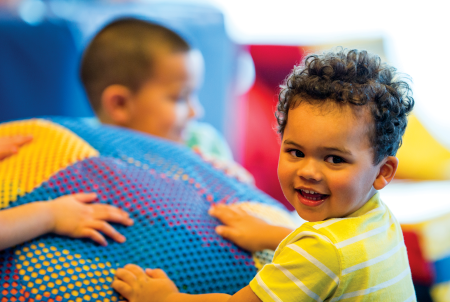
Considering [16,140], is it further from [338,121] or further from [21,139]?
[338,121]

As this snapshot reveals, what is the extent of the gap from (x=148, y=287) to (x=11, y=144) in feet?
1.27

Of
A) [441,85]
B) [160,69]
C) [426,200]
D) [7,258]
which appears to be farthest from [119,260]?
[441,85]

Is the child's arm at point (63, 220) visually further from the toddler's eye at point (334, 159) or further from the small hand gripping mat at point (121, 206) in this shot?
the toddler's eye at point (334, 159)

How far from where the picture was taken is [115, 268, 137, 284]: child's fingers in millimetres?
611

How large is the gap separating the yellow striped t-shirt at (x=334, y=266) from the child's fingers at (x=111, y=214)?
264 millimetres

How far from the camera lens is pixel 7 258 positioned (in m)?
0.63

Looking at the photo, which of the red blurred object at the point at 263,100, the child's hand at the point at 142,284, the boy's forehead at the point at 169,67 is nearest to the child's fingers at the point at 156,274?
the child's hand at the point at 142,284

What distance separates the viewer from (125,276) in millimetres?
616

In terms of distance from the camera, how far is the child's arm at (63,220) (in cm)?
61

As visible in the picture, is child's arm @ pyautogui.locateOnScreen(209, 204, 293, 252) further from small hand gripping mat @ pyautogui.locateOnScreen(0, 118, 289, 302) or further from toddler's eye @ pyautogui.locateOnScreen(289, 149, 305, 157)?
toddler's eye @ pyautogui.locateOnScreen(289, 149, 305, 157)

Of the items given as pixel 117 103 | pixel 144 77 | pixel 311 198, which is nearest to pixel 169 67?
pixel 144 77

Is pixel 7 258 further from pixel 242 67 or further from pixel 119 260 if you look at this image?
pixel 242 67

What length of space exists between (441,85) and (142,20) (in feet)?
4.56

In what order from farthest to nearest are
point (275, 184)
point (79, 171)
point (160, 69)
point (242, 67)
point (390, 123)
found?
point (242, 67) → point (275, 184) → point (160, 69) → point (79, 171) → point (390, 123)
